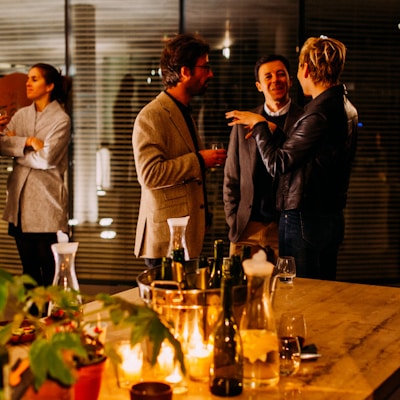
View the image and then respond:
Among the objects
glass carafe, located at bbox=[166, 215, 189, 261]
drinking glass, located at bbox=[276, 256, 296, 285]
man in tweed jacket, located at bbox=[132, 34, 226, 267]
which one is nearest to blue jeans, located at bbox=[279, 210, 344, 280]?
man in tweed jacket, located at bbox=[132, 34, 226, 267]

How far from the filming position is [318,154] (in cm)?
341

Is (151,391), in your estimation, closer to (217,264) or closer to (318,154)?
(217,264)

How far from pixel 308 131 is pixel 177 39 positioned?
84cm

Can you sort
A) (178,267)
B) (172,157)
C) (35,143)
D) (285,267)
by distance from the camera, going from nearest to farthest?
1. (178,267)
2. (285,267)
3. (172,157)
4. (35,143)

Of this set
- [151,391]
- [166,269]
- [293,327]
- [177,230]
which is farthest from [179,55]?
[151,391]

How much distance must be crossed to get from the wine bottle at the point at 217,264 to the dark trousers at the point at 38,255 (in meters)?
2.64

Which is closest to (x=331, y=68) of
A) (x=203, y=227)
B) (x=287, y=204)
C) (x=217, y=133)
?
(x=287, y=204)

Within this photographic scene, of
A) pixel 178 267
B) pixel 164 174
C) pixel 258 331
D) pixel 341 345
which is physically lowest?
pixel 341 345

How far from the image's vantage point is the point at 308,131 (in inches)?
132

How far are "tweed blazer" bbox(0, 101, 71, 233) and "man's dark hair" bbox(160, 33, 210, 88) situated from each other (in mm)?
1114

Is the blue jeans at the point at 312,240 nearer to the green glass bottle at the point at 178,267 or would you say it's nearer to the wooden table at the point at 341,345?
the wooden table at the point at 341,345

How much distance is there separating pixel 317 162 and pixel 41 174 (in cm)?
191

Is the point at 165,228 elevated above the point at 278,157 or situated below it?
below

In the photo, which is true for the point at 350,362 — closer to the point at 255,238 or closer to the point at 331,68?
the point at 331,68
